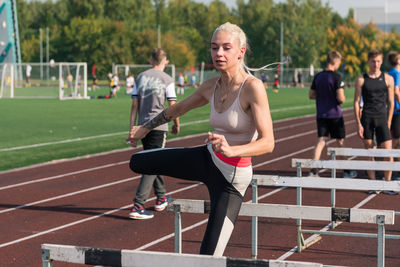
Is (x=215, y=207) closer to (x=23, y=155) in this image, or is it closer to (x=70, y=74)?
(x=23, y=155)

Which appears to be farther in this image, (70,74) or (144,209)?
(70,74)

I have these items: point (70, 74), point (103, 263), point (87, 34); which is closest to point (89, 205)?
point (103, 263)

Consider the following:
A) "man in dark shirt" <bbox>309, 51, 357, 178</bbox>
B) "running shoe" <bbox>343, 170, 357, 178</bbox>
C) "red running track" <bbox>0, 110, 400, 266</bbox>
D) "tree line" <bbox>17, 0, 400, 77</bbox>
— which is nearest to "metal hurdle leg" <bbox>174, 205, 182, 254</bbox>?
"red running track" <bbox>0, 110, 400, 266</bbox>

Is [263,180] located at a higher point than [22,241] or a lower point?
higher

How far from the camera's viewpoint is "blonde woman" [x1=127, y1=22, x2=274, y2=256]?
3.72 meters

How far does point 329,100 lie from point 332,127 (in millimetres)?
452

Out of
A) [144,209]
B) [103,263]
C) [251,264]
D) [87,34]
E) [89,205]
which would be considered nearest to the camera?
[251,264]

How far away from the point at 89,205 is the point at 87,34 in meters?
86.8

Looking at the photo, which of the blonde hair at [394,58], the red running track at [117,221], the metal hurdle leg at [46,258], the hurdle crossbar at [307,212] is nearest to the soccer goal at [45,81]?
the red running track at [117,221]

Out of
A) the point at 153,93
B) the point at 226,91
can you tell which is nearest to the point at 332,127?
the point at 153,93

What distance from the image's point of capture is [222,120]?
383 cm

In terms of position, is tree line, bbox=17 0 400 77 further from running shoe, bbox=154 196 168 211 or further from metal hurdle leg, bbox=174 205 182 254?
metal hurdle leg, bbox=174 205 182 254

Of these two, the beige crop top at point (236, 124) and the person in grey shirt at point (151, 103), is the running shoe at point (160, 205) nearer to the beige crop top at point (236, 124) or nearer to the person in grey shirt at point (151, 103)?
the person in grey shirt at point (151, 103)

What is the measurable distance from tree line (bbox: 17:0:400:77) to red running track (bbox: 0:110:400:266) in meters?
77.3
